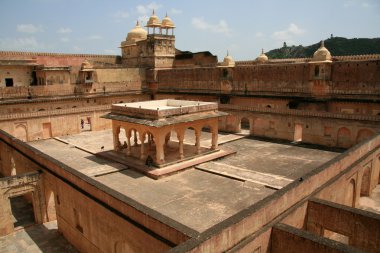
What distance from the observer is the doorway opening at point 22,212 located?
15.0m

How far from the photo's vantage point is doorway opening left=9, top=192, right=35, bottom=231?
14992 mm

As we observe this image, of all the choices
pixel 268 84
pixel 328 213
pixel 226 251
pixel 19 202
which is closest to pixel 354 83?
pixel 268 84

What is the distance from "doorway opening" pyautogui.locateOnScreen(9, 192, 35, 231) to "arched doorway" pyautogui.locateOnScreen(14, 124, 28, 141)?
7818mm

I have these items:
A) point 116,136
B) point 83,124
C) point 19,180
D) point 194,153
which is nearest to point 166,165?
point 194,153

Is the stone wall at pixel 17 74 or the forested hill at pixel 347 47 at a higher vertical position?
the forested hill at pixel 347 47

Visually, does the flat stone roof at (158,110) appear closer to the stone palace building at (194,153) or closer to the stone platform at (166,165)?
the stone palace building at (194,153)

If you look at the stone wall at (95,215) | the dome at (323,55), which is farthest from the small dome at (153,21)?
the stone wall at (95,215)

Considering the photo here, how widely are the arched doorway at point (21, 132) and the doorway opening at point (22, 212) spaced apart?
7.82 m

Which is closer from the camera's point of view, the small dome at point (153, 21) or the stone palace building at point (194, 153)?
the stone palace building at point (194, 153)

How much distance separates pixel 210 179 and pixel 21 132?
16687 millimetres

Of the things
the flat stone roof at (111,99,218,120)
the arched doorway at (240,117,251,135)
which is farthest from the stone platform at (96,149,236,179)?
the arched doorway at (240,117,251,135)

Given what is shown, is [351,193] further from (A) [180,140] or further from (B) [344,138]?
(A) [180,140]

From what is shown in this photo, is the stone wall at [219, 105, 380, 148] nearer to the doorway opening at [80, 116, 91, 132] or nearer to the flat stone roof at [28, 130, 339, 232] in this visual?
the flat stone roof at [28, 130, 339, 232]

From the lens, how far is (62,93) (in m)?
29.5
